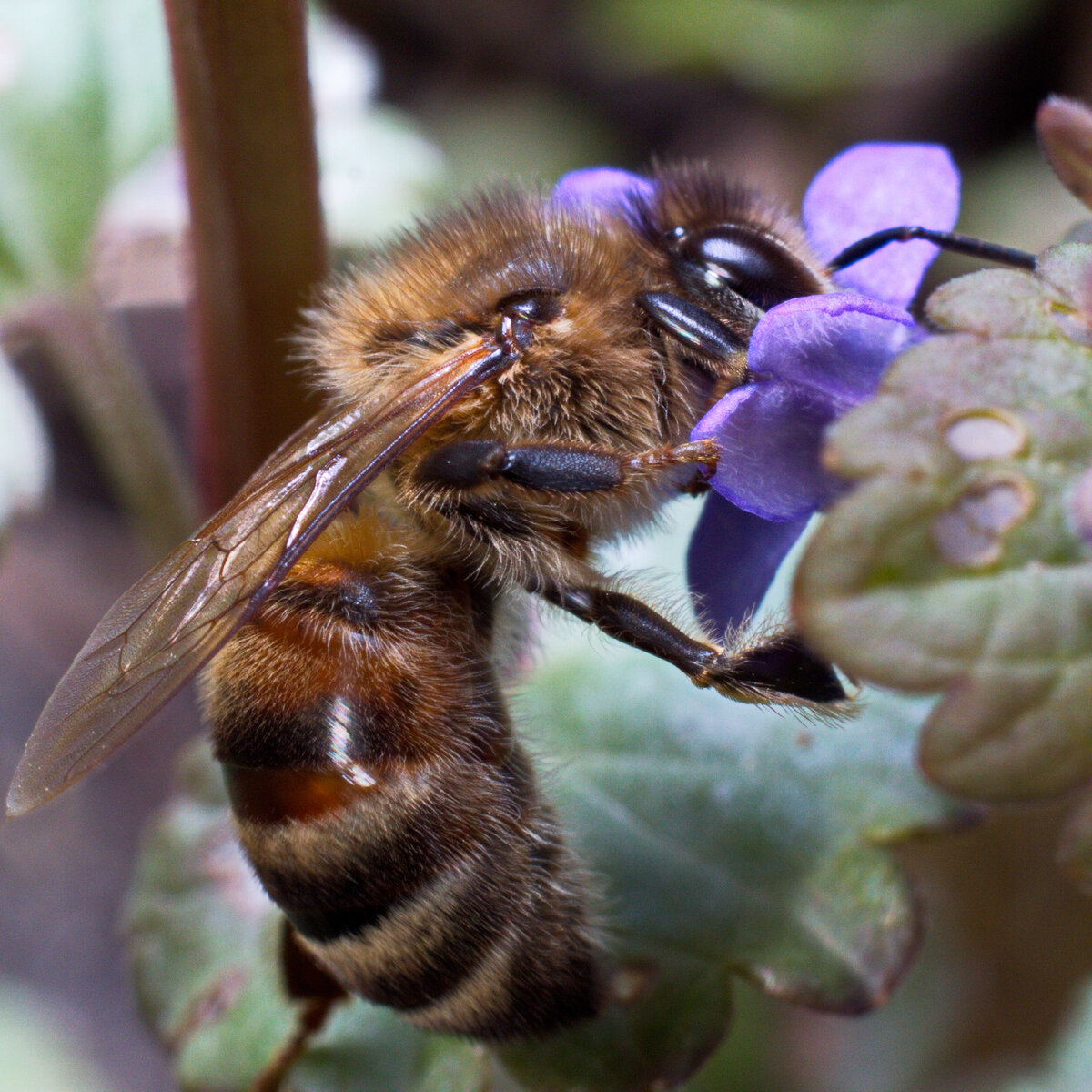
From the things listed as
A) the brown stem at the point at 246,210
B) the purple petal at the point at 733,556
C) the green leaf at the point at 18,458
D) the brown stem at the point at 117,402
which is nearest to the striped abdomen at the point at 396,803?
the purple petal at the point at 733,556

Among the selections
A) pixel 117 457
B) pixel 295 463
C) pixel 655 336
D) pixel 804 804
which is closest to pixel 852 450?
pixel 655 336

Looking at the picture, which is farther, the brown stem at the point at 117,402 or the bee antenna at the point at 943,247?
the brown stem at the point at 117,402

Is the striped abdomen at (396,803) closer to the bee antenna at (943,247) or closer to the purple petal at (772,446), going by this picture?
the purple petal at (772,446)

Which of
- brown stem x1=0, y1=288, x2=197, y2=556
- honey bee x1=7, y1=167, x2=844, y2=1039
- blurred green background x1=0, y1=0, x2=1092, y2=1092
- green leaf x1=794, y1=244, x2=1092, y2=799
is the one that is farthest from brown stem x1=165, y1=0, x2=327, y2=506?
green leaf x1=794, y1=244, x2=1092, y2=799

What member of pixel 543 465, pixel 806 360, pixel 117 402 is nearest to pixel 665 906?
pixel 543 465

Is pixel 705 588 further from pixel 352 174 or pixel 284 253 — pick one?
pixel 352 174

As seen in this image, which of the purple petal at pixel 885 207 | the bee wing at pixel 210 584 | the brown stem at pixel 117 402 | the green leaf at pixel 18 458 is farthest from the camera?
the brown stem at pixel 117 402
